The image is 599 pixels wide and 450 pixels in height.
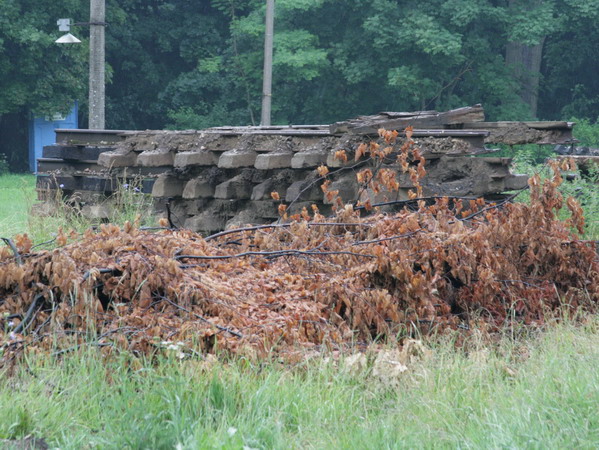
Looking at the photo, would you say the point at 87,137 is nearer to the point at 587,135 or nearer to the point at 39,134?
the point at 587,135

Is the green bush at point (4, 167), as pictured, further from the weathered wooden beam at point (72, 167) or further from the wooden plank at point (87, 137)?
the wooden plank at point (87, 137)

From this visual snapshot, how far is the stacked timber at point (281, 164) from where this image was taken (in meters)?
7.92

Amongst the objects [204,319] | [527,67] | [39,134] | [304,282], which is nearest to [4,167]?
[39,134]

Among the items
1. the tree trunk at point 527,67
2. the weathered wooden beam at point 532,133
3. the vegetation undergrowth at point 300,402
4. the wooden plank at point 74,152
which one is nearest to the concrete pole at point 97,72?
the wooden plank at point 74,152

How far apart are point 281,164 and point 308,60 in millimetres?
24188

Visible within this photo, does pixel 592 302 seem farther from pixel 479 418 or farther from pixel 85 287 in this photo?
pixel 85 287

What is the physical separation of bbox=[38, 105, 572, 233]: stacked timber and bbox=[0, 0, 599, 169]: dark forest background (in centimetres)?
2157

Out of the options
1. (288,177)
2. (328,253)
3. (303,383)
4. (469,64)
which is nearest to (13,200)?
(288,177)

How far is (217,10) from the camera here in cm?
3969

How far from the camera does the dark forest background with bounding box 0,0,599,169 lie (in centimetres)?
3095

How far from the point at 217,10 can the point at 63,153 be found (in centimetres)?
2918

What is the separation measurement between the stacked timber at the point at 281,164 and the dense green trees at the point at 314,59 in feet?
70.8

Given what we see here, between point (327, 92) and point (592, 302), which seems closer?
point (592, 302)

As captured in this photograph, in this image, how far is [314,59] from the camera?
32031 millimetres
